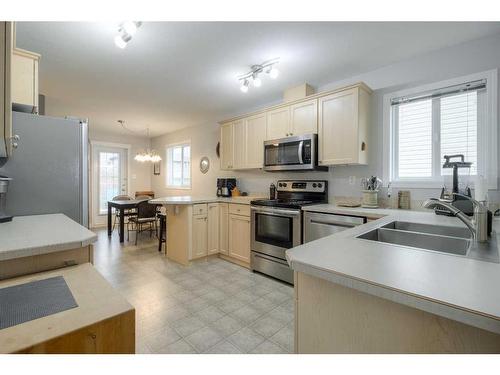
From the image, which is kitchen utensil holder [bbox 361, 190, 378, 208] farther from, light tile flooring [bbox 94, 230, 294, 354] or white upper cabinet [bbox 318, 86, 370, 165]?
light tile flooring [bbox 94, 230, 294, 354]

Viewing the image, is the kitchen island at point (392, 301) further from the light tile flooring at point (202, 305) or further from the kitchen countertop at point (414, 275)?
the light tile flooring at point (202, 305)

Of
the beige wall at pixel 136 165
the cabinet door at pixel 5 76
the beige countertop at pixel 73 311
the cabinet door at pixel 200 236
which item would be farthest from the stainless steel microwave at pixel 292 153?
the beige wall at pixel 136 165

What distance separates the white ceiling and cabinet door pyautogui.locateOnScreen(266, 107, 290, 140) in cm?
33

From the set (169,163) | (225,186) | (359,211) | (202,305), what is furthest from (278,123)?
(169,163)

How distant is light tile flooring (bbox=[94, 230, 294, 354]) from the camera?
5.81 feet

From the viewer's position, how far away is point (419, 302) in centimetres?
65

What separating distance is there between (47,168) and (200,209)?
1799mm

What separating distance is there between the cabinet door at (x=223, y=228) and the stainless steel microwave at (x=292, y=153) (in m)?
0.88

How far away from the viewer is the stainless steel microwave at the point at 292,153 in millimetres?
2900

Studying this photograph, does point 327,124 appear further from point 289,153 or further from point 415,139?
point 415,139

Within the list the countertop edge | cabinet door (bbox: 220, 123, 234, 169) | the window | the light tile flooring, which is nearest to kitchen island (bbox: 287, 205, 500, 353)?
the countertop edge

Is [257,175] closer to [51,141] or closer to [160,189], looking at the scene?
[51,141]
